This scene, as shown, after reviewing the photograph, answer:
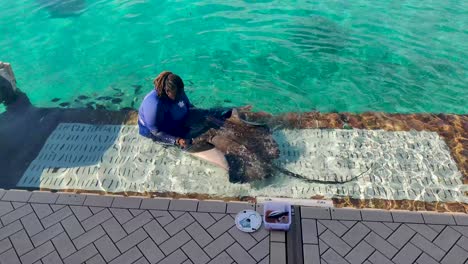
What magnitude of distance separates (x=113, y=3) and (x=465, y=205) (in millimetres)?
12409

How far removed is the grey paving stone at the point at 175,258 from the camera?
5.49m

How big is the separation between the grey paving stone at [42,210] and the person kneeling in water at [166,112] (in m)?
2.20

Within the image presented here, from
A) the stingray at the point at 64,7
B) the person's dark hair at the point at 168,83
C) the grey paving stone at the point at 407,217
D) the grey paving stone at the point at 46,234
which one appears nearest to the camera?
the grey paving stone at the point at 46,234

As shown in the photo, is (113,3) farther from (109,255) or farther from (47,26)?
(109,255)

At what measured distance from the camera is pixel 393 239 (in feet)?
18.7

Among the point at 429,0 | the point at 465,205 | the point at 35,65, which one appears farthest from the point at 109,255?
the point at 429,0

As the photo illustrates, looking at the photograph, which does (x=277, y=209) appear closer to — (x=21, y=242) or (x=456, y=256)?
(x=456, y=256)

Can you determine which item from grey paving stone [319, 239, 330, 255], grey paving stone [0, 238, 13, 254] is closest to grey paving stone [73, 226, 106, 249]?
grey paving stone [0, 238, 13, 254]

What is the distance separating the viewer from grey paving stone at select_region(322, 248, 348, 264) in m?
5.42

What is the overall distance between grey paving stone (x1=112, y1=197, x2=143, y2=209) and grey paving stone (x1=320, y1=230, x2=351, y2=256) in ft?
9.51

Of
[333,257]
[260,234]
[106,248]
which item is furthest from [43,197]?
[333,257]

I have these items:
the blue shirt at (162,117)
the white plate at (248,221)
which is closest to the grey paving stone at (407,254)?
the white plate at (248,221)

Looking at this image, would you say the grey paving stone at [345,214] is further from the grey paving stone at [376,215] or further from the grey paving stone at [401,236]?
the grey paving stone at [401,236]

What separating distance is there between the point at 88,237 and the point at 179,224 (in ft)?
4.39
